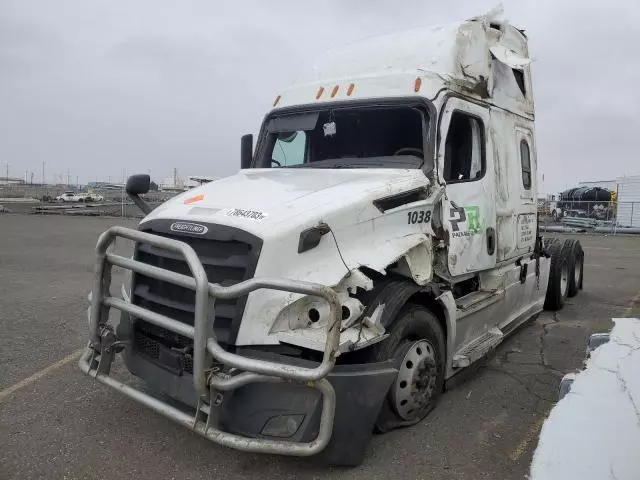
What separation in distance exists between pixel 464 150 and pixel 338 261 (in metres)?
2.26

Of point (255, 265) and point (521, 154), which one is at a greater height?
point (521, 154)

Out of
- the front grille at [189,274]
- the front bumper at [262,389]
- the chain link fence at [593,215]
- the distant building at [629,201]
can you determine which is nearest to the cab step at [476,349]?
the front bumper at [262,389]

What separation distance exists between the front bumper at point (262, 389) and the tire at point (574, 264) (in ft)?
22.0

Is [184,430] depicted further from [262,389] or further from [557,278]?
[557,278]

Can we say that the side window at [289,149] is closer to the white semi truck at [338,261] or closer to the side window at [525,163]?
the white semi truck at [338,261]

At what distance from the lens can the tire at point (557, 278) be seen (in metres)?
8.38

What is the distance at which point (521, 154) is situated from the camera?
6.38 m

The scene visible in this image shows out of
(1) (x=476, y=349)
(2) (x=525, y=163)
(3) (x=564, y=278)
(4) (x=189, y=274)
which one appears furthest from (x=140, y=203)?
(3) (x=564, y=278)

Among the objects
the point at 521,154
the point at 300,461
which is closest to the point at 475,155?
the point at 521,154

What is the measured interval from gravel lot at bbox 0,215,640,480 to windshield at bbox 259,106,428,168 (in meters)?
1.96

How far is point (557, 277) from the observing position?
8.38 m

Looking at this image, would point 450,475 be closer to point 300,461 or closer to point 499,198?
point 300,461

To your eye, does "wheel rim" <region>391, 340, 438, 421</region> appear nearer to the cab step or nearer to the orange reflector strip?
the cab step

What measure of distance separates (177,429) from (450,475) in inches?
77.9
